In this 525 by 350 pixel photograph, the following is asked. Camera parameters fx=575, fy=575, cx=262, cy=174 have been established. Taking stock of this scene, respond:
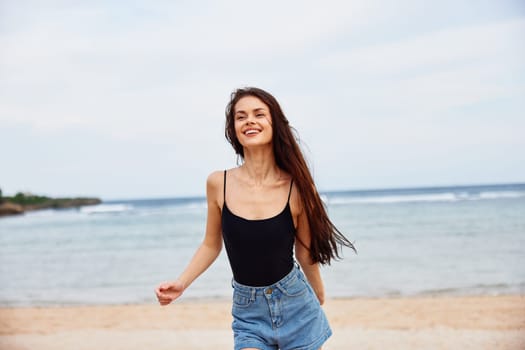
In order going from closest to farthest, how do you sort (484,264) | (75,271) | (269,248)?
(269,248)
(484,264)
(75,271)

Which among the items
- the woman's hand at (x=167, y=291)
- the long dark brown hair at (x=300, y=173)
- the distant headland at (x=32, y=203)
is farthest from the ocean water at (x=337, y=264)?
the distant headland at (x=32, y=203)

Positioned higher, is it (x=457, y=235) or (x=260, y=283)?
(x=260, y=283)

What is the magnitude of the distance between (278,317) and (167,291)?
0.54 m

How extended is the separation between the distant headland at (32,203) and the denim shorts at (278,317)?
159 feet

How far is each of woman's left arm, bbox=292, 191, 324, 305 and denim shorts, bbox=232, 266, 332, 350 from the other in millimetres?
175

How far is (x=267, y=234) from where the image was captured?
276cm

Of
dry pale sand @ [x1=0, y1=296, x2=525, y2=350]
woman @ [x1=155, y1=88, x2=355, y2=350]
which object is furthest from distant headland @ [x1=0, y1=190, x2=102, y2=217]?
woman @ [x1=155, y1=88, x2=355, y2=350]

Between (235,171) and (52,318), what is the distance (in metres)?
6.70

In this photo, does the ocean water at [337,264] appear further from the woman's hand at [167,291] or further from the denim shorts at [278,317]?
the woman's hand at [167,291]

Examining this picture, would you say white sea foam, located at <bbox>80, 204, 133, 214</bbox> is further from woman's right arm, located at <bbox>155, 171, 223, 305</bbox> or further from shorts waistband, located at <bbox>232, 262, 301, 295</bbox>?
shorts waistband, located at <bbox>232, 262, 301, 295</bbox>

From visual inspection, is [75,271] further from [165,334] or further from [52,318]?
[165,334]

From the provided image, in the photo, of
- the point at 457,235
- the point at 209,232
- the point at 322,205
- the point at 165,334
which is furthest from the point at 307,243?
the point at 457,235

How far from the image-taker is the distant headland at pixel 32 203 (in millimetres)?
48675

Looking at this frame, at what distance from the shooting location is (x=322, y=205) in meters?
2.85
